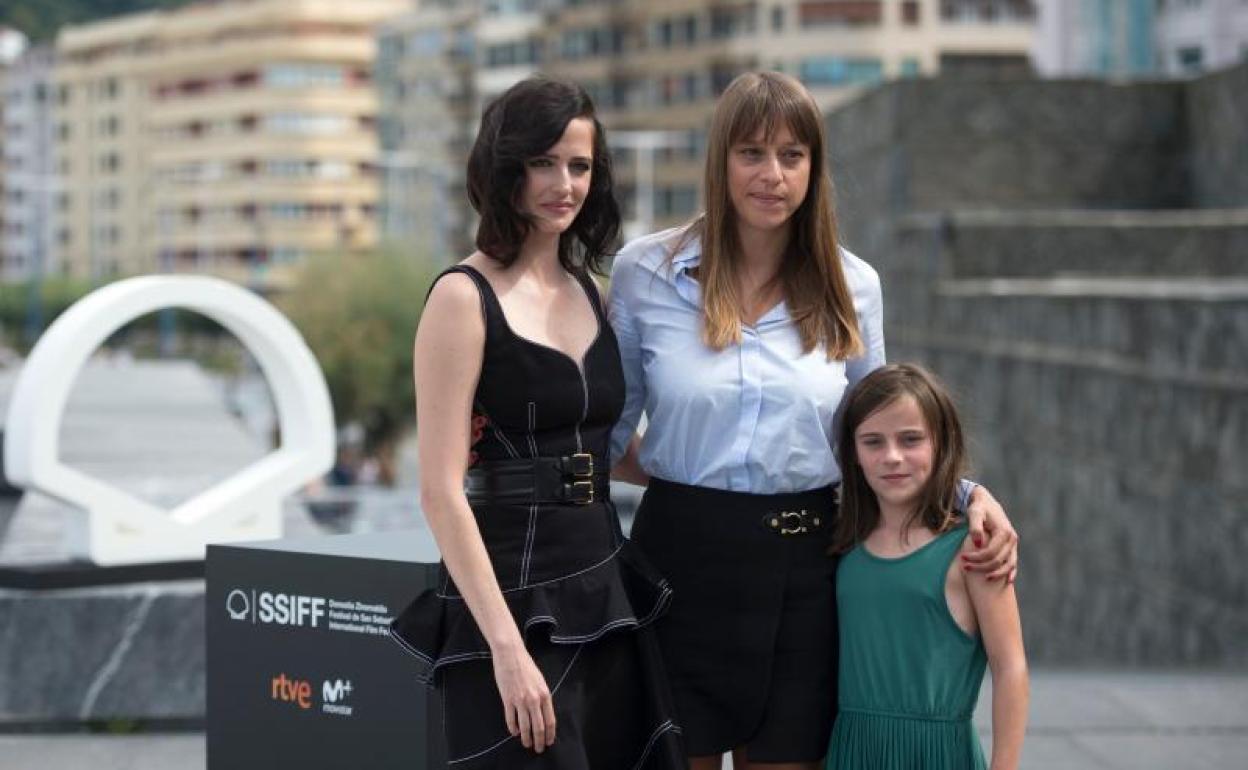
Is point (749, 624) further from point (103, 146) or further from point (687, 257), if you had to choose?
point (103, 146)

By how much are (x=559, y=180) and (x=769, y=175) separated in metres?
0.42

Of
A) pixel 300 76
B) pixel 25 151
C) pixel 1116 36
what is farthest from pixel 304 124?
pixel 1116 36

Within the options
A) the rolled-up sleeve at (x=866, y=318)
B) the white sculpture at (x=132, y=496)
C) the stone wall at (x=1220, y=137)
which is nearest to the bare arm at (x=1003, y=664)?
the rolled-up sleeve at (x=866, y=318)

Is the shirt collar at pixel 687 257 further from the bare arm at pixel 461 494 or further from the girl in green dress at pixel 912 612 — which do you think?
the bare arm at pixel 461 494

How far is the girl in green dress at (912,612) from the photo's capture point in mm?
4289

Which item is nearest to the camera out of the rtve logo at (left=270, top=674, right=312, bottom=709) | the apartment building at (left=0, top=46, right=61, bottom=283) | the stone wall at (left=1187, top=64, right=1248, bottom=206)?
the rtve logo at (left=270, top=674, right=312, bottom=709)

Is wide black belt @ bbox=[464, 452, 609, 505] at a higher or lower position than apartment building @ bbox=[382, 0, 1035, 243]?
lower

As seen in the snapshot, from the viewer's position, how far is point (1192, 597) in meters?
12.0

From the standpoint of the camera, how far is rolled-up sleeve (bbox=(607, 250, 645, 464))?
14.5ft

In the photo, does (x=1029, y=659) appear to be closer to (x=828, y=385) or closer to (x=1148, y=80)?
(x=1148, y=80)

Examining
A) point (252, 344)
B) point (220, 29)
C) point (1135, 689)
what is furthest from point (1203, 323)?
point (220, 29)

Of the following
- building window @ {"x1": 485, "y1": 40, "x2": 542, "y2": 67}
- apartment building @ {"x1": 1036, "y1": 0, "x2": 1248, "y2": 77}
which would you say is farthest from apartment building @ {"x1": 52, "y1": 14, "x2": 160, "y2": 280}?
apartment building @ {"x1": 1036, "y1": 0, "x2": 1248, "y2": 77}

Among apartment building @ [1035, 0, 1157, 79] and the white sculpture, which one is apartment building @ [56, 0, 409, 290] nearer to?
apartment building @ [1035, 0, 1157, 79]

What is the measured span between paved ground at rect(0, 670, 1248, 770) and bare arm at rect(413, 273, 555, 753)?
128 inches
